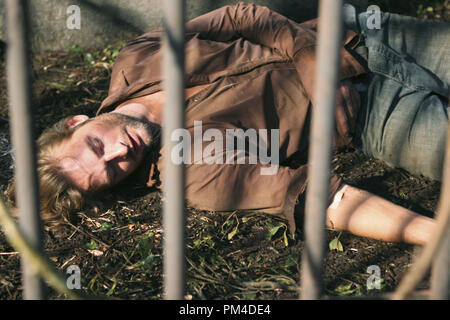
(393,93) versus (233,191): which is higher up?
(393,93)

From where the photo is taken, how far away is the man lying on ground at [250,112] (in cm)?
256

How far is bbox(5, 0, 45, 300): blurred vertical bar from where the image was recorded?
127cm

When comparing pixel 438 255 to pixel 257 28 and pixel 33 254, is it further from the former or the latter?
pixel 257 28

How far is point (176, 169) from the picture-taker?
1338mm

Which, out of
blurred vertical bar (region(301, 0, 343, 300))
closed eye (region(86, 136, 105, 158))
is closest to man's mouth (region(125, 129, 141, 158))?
closed eye (region(86, 136, 105, 158))

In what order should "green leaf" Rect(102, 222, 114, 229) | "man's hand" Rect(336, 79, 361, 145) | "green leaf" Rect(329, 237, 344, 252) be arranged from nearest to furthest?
"green leaf" Rect(329, 237, 344, 252), "green leaf" Rect(102, 222, 114, 229), "man's hand" Rect(336, 79, 361, 145)

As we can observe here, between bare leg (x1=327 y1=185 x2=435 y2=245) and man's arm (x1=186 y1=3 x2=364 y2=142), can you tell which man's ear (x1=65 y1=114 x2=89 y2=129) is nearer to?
man's arm (x1=186 y1=3 x2=364 y2=142)

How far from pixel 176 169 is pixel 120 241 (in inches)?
52.0

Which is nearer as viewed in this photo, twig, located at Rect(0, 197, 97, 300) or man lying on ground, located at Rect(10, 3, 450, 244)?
twig, located at Rect(0, 197, 97, 300)

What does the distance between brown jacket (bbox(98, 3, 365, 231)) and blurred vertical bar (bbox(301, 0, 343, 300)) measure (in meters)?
1.03

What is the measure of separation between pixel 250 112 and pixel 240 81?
0.68 ft

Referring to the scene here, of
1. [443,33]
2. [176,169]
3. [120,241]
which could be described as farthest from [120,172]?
[443,33]

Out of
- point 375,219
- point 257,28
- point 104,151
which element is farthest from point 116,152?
point 375,219
